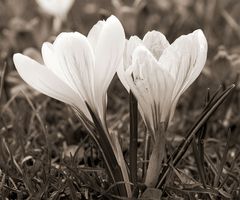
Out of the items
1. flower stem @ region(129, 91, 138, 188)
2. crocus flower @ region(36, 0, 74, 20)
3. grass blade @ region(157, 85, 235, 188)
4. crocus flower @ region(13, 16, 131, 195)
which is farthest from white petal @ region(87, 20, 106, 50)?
crocus flower @ region(36, 0, 74, 20)

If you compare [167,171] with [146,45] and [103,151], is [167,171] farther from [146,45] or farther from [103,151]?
[146,45]

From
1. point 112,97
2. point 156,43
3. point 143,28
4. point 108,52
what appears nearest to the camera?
point 108,52

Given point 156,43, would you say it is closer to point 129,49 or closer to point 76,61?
point 129,49

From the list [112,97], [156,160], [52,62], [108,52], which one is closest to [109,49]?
[108,52]

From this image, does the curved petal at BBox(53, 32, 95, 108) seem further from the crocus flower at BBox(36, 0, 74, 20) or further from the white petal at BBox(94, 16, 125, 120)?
the crocus flower at BBox(36, 0, 74, 20)

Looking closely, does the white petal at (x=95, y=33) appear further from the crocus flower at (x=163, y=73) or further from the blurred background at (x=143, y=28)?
the blurred background at (x=143, y=28)

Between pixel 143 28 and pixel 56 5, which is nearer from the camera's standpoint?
pixel 56 5
